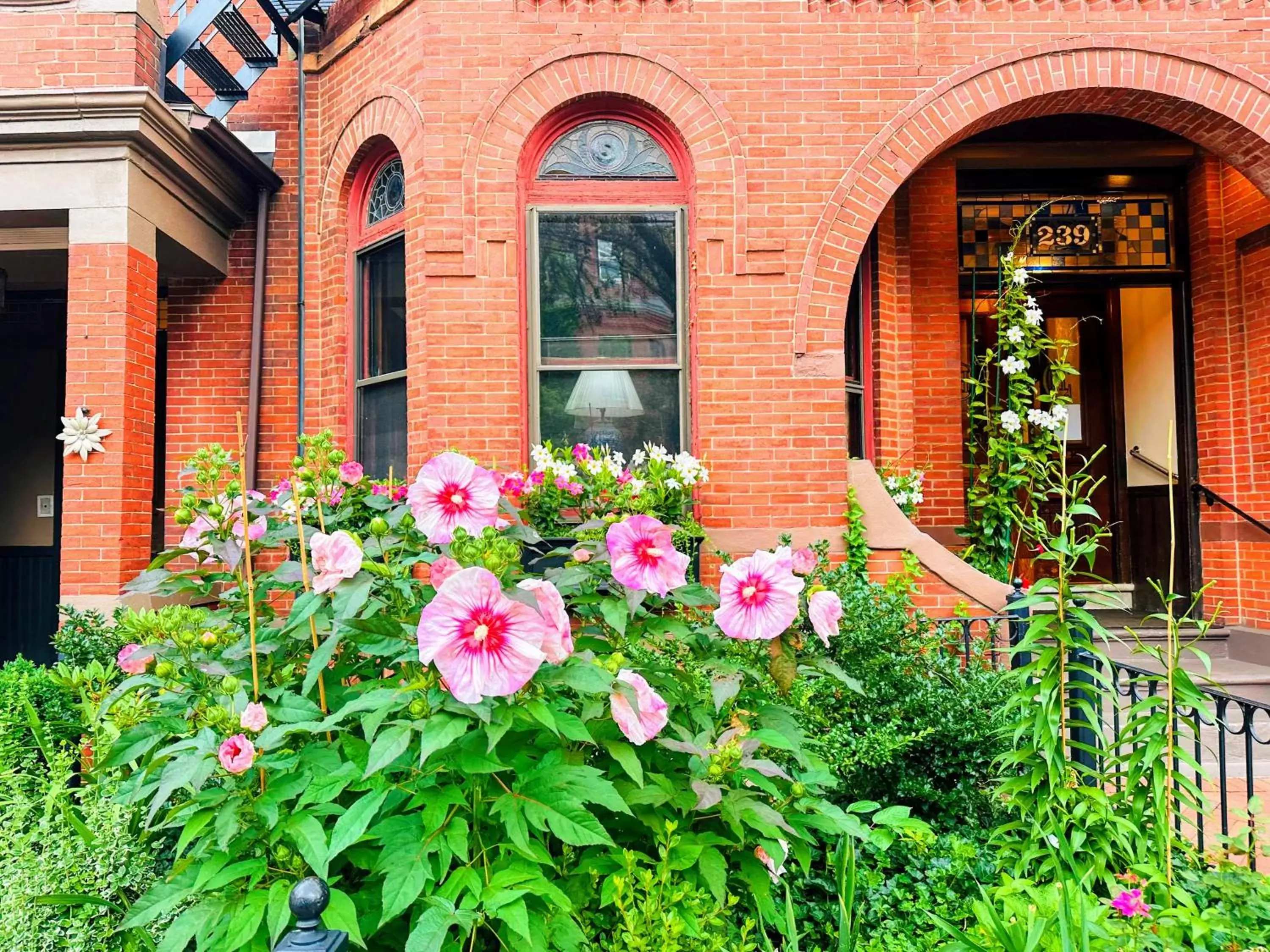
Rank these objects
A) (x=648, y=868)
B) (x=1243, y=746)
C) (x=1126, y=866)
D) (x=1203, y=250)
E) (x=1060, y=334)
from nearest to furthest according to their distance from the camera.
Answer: (x=648, y=868) → (x=1126, y=866) → (x=1243, y=746) → (x=1203, y=250) → (x=1060, y=334)

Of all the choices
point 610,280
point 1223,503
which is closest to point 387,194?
point 610,280

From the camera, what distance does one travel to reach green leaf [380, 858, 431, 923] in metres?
1.55

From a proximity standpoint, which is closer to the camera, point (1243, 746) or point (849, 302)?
point (1243, 746)

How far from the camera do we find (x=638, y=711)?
1.77 meters

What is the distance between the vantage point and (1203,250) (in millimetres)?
7141

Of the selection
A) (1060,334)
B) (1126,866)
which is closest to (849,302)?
(1060,334)

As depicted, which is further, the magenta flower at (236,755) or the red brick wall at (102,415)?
the red brick wall at (102,415)

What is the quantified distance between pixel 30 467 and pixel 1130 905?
9.62m

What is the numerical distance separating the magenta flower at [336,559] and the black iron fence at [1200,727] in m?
1.92

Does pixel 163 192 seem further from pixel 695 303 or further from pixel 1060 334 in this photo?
pixel 1060 334

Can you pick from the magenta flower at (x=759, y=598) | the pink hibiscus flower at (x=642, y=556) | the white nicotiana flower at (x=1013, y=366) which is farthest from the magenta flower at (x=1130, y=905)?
the white nicotiana flower at (x=1013, y=366)

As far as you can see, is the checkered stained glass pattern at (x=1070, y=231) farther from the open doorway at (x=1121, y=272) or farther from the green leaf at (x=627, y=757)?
the green leaf at (x=627, y=757)

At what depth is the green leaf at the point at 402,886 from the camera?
1547mm

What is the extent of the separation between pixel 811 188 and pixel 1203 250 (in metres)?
4.01
